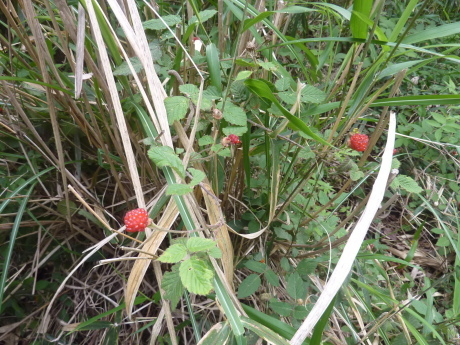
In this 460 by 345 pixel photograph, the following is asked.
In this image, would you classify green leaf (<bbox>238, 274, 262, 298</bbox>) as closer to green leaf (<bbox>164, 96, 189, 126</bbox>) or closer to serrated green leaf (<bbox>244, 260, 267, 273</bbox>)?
serrated green leaf (<bbox>244, 260, 267, 273</bbox>)

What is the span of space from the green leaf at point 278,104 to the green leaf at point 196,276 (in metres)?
0.29

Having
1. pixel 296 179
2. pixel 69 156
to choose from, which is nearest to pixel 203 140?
pixel 296 179

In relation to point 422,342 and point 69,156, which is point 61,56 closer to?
point 69,156

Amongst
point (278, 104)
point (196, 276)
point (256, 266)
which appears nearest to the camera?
point (196, 276)

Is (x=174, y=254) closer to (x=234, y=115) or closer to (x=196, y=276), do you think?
(x=196, y=276)

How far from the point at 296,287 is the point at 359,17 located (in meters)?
0.58

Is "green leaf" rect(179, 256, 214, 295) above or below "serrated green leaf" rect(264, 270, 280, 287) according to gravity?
above

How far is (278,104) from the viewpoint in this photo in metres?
0.62

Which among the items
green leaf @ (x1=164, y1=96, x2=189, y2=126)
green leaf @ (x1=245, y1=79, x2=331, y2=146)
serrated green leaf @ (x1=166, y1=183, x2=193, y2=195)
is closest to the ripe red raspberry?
serrated green leaf @ (x1=166, y1=183, x2=193, y2=195)

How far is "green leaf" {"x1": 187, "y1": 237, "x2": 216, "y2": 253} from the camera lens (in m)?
0.53

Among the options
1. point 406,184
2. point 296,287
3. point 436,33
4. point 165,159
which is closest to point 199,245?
point 165,159

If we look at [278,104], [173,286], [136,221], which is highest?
[278,104]

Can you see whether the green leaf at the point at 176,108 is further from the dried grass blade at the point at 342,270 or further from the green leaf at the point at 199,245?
the dried grass blade at the point at 342,270

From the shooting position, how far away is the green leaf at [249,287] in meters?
0.81
